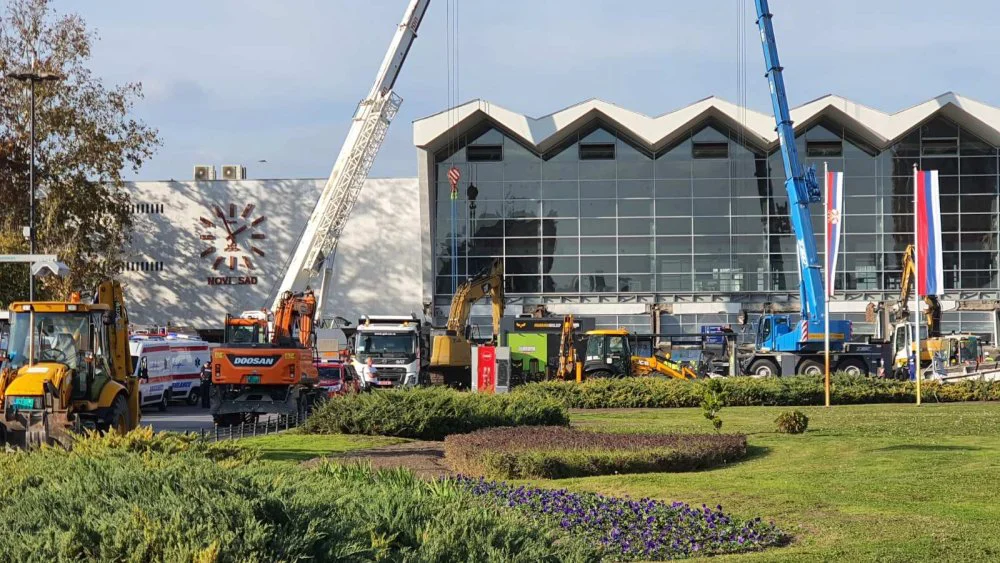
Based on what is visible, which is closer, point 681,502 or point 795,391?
point 681,502

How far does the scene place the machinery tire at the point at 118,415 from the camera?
68.0 ft

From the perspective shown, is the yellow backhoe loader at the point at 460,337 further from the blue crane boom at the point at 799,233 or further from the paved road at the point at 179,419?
the blue crane boom at the point at 799,233

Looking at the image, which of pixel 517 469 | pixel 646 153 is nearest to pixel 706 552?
pixel 517 469

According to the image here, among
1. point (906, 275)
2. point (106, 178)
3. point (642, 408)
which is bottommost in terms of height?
point (642, 408)

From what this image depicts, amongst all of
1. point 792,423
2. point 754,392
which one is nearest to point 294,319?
point 754,392

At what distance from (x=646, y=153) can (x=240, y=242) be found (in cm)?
2232

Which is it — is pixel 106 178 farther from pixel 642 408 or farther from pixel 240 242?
pixel 642 408

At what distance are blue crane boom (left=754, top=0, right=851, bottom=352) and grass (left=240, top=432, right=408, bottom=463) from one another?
97.6 ft

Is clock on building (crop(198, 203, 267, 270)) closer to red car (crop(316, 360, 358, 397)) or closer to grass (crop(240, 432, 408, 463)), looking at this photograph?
red car (crop(316, 360, 358, 397))

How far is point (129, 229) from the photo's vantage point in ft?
212

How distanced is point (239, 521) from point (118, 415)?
15095 millimetres

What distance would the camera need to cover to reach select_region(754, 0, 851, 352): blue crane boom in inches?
1901

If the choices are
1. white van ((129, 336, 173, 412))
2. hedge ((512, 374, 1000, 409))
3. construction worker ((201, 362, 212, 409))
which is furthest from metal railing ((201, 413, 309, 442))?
construction worker ((201, 362, 212, 409))

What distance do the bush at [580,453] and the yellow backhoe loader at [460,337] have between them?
25045 mm
